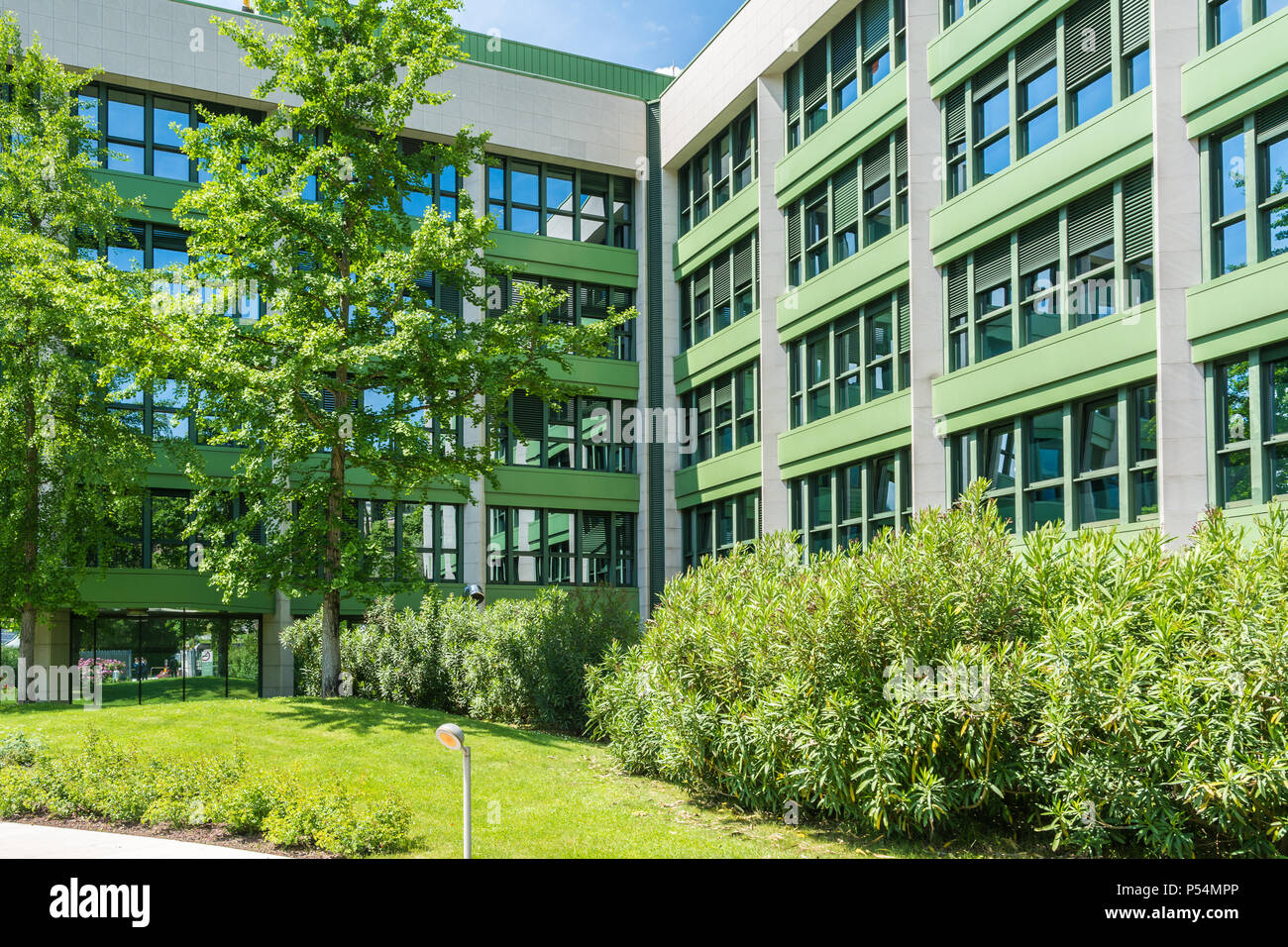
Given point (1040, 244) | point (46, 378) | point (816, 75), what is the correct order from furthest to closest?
point (816, 75), point (46, 378), point (1040, 244)

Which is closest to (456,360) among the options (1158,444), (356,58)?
(356,58)

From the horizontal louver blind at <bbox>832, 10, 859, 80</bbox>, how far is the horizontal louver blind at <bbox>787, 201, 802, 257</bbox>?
2.98 meters

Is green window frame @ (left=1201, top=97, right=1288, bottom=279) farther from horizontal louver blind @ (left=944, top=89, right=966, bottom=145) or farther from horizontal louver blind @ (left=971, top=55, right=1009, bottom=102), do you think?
horizontal louver blind @ (left=944, top=89, right=966, bottom=145)

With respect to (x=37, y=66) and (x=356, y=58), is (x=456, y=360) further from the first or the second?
(x=37, y=66)

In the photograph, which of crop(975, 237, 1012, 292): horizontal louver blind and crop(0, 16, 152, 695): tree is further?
crop(0, 16, 152, 695): tree

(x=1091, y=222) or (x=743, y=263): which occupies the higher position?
(x=743, y=263)

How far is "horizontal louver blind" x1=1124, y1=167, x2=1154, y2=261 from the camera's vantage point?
1659cm

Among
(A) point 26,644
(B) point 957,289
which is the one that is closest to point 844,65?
(B) point 957,289

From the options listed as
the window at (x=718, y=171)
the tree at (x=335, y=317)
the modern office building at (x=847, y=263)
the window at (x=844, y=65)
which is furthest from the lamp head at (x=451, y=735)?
the window at (x=718, y=171)

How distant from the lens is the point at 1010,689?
10.7 meters

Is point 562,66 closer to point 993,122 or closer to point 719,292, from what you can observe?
point 719,292

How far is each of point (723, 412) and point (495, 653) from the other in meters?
11.0

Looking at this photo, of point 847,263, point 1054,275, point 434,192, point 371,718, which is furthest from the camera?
point 434,192

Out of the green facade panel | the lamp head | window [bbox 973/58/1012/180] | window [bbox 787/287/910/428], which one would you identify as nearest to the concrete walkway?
the lamp head
